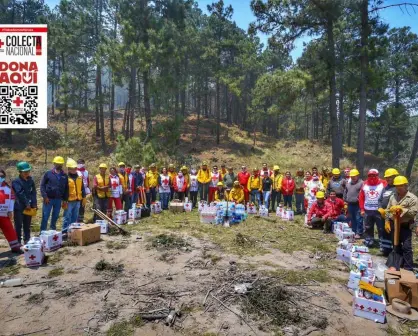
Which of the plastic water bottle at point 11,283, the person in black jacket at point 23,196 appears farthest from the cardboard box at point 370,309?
the person in black jacket at point 23,196

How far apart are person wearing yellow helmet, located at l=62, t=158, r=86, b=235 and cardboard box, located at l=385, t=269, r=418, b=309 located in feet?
23.1

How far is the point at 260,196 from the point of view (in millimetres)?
12086

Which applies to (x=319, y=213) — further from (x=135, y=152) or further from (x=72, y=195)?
(x=135, y=152)

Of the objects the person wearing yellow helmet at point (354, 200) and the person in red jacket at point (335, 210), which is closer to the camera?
the person wearing yellow helmet at point (354, 200)

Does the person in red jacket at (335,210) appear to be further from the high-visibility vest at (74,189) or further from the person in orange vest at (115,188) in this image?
the high-visibility vest at (74,189)

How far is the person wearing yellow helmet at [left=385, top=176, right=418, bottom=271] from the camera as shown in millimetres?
5781

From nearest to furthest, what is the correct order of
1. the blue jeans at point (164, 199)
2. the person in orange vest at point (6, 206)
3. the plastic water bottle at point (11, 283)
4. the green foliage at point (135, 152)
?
the plastic water bottle at point (11, 283)
the person in orange vest at point (6, 206)
the blue jeans at point (164, 199)
the green foliage at point (135, 152)

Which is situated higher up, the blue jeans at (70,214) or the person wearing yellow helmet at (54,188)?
the person wearing yellow helmet at (54,188)

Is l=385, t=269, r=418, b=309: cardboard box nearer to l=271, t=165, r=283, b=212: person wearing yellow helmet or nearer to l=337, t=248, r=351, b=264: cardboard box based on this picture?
l=337, t=248, r=351, b=264: cardboard box

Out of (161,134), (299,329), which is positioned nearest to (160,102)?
(161,134)

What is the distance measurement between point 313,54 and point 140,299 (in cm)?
1470

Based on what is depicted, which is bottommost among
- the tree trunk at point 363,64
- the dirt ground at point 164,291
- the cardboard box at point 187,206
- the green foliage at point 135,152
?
the dirt ground at point 164,291

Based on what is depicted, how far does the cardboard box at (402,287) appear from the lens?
4840mm

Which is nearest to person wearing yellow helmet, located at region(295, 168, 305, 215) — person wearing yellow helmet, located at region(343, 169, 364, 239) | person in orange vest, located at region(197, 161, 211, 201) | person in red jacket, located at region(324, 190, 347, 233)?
person in red jacket, located at region(324, 190, 347, 233)
